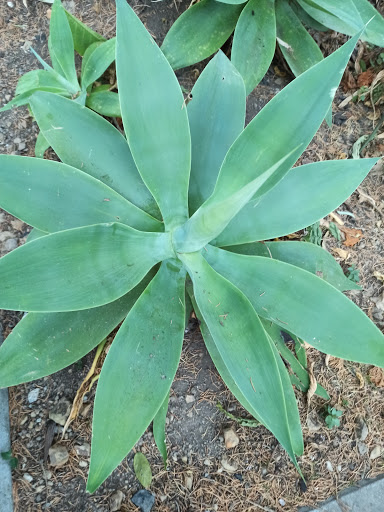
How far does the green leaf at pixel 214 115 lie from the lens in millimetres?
982

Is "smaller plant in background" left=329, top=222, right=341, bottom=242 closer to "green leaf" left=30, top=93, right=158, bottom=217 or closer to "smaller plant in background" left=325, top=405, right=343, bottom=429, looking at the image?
"smaller plant in background" left=325, top=405, right=343, bottom=429

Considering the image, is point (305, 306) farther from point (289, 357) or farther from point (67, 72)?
point (67, 72)

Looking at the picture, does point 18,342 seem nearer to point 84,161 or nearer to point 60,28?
point 84,161

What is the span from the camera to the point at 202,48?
52.4 inches

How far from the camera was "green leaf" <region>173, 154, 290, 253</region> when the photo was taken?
61cm

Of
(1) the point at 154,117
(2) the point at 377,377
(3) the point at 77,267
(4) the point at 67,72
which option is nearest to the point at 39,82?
(4) the point at 67,72

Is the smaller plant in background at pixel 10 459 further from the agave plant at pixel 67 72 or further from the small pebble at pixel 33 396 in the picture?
the agave plant at pixel 67 72

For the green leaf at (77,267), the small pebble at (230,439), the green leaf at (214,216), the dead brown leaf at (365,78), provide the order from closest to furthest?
the green leaf at (214,216), the green leaf at (77,267), the small pebble at (230,439), the dead brown leaf at (365,78)

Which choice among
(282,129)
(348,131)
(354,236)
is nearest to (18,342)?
(282,129)

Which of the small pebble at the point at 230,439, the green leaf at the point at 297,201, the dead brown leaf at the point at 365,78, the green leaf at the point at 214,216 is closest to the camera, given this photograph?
the green leaf at the point at 214,216

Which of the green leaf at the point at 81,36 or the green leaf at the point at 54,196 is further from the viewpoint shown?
the green leaf at the point at 81,36

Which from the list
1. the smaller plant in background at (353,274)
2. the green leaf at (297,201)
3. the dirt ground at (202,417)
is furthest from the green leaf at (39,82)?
the smaller plant in background at (353,274)

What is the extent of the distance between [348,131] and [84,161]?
1.12 meters

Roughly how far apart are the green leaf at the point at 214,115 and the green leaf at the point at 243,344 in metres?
0.23
